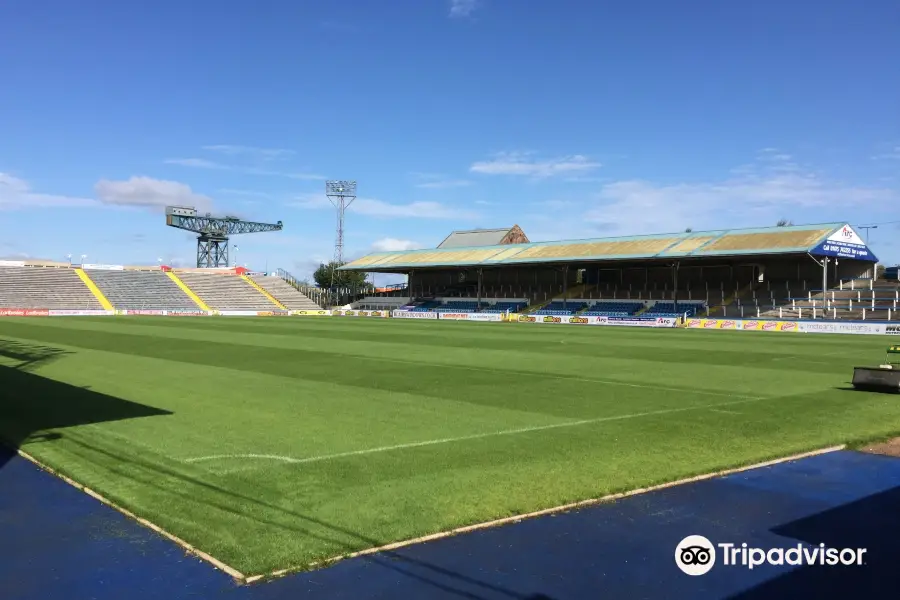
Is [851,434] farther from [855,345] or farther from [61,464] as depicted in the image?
[855,345]

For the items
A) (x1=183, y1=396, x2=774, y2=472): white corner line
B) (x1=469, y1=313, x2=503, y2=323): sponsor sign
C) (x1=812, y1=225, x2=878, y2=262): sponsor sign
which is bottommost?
(x1=469, y1=313, x2=503, y2=323): sponsor sign

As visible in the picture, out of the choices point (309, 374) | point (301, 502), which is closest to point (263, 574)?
point (301, 502)

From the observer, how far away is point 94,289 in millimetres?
76562

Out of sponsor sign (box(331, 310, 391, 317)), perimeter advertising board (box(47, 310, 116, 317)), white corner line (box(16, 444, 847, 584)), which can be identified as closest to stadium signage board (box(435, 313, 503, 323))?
sponsor sign (box(331, 310, 391, 317))

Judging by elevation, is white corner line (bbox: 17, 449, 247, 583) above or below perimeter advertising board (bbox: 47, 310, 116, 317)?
above

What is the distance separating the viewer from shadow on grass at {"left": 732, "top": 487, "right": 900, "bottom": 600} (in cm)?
530

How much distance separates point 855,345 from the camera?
105 feet

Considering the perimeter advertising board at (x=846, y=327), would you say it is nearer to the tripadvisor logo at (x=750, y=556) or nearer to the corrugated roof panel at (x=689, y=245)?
the corrugated roof panel at (x=689, y=245)

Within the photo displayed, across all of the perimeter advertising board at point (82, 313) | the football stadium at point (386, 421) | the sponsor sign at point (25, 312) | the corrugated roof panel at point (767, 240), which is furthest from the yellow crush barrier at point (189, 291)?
the corrugated roof panel at point (767, 240)

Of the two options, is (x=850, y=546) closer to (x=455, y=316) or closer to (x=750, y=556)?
(x=750, y=556)

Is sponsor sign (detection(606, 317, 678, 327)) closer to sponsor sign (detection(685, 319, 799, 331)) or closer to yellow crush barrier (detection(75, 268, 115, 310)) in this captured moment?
sponsor sign (detection(685, 319, 799, 331))

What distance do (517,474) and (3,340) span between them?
32.8 metres

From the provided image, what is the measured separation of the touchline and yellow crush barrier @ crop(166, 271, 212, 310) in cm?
7804

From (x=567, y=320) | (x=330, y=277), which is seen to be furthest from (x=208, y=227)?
(x=567, y=320)
